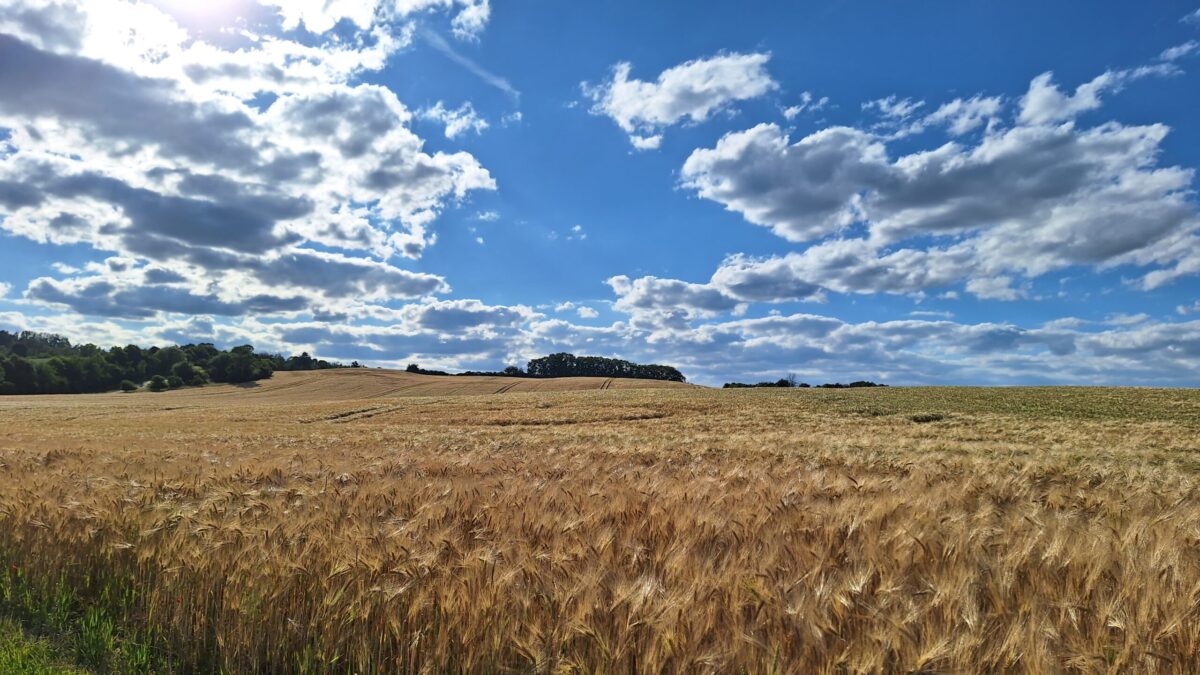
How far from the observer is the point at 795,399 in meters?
42.4

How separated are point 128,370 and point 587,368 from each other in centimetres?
8813

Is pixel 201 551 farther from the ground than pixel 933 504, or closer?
closer

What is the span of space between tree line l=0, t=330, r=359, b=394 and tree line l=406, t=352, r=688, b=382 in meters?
30.5

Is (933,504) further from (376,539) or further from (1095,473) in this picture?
(1095,473)

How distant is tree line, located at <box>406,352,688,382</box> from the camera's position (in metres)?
124

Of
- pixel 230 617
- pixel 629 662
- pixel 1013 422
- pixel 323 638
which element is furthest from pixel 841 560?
pixel 1013 422

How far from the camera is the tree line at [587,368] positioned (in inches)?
4877

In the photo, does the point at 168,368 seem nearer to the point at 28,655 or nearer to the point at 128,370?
the point at 128,370

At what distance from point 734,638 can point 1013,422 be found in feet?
89.7

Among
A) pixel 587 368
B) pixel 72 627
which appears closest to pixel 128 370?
pixel 587 368

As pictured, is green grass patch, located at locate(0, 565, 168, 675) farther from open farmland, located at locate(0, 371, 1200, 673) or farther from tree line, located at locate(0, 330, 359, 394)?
tree line, located at locate(0, 330, 359, 394)

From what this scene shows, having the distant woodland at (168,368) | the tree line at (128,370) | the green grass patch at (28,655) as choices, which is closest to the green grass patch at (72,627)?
the green grass patch at (28,655)

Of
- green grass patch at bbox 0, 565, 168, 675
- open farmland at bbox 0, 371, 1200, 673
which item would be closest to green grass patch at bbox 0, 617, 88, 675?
green grass patch at bbox 0, 565, 168, 675

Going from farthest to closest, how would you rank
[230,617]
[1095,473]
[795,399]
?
1. [795,399]
2. [1095,473]
3. [230,617]
